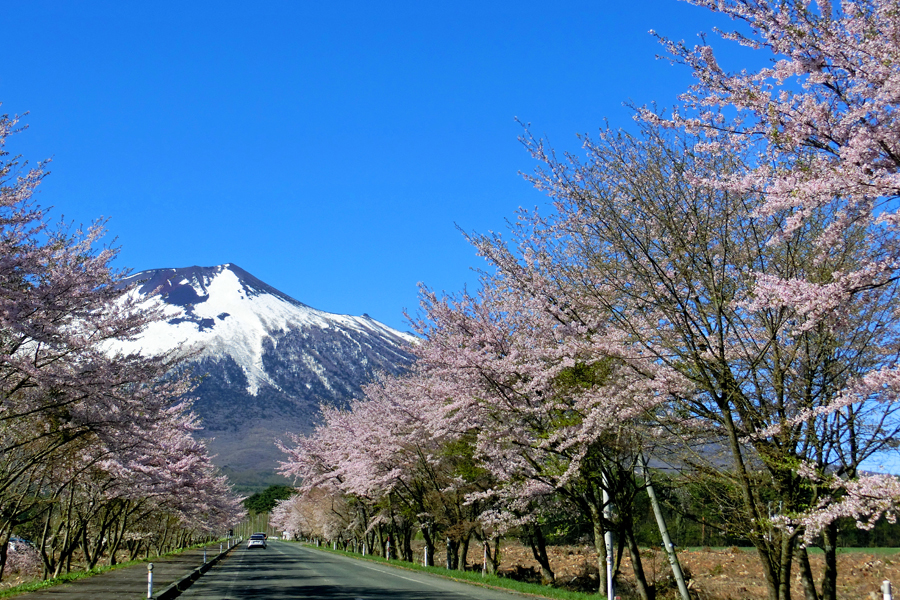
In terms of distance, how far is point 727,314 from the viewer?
966 centimetres

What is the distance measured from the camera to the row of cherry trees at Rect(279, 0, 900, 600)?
6.21 meters

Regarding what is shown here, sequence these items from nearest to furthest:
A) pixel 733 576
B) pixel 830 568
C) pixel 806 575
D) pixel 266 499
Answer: pixel 806 575 < pixel 830 568 < pixel 733 576 < pixel 266 499

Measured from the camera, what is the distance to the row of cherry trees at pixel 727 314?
621 centimetres

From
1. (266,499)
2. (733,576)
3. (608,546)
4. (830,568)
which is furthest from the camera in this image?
(266,499)

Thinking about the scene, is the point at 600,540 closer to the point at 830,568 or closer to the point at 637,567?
the point at 637,567

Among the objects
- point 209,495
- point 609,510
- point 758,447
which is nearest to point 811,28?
point 758,447

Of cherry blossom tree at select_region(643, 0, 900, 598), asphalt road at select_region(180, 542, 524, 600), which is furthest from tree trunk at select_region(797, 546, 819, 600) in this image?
asphalt road at select_region(180, 542, 524, 600)

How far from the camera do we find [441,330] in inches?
659

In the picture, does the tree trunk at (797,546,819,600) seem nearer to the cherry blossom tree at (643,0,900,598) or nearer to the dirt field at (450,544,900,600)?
the cherry blossom tree at (643,0,900,598)

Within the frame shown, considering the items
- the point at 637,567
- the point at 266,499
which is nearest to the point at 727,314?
the point at 637,567

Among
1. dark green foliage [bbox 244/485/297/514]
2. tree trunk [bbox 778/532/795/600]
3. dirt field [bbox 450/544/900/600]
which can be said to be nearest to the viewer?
tree trunk [bbox 778/532/795/600]

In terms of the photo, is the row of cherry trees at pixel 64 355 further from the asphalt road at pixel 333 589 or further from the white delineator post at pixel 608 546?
the white delineator post at pixel 608 546

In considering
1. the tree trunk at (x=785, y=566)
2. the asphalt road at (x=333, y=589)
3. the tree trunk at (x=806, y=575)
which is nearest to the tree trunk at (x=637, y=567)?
the asphalt road at (x=333, y=589)

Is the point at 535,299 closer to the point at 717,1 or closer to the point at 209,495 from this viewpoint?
the point at 717,1
